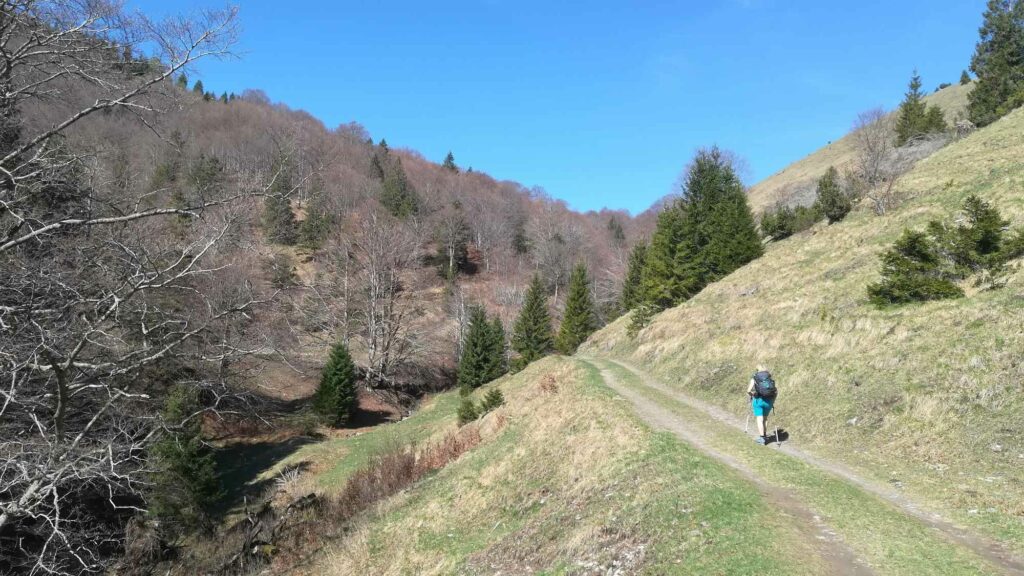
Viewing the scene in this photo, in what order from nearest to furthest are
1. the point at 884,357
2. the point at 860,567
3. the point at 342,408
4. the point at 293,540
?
1. the point at 860,567
2. the point at 884,357
3. the point at 293,540
4. the point at 342,408

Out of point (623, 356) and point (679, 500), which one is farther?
point (623, 356)

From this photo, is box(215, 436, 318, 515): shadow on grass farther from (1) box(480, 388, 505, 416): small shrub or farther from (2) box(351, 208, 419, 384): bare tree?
(2) box(351, 208, 419, 384): bare tree

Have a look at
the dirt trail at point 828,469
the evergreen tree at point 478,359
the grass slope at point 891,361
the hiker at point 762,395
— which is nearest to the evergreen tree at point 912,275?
the grass slope at point 891,361

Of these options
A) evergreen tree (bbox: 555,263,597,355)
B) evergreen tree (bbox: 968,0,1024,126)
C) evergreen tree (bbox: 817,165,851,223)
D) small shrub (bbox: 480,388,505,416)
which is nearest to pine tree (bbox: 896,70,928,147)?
evergreen tree (bbox: 968,0,1024,126)

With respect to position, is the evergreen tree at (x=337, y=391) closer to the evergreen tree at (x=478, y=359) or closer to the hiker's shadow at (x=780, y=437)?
the evergreen tree at (x=478, y=359)

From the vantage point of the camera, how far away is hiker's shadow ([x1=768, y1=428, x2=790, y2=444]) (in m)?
11.7

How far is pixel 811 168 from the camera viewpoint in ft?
264

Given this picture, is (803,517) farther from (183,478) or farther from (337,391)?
(337,391)

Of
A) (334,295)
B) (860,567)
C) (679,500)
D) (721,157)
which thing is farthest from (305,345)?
(860,567)

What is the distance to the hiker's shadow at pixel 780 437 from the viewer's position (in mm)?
11748

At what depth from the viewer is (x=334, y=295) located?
157 feet

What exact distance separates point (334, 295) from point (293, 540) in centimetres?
3512

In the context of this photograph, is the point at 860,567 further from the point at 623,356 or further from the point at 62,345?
the point at 623,356

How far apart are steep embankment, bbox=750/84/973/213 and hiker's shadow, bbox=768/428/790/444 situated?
56910 mm
